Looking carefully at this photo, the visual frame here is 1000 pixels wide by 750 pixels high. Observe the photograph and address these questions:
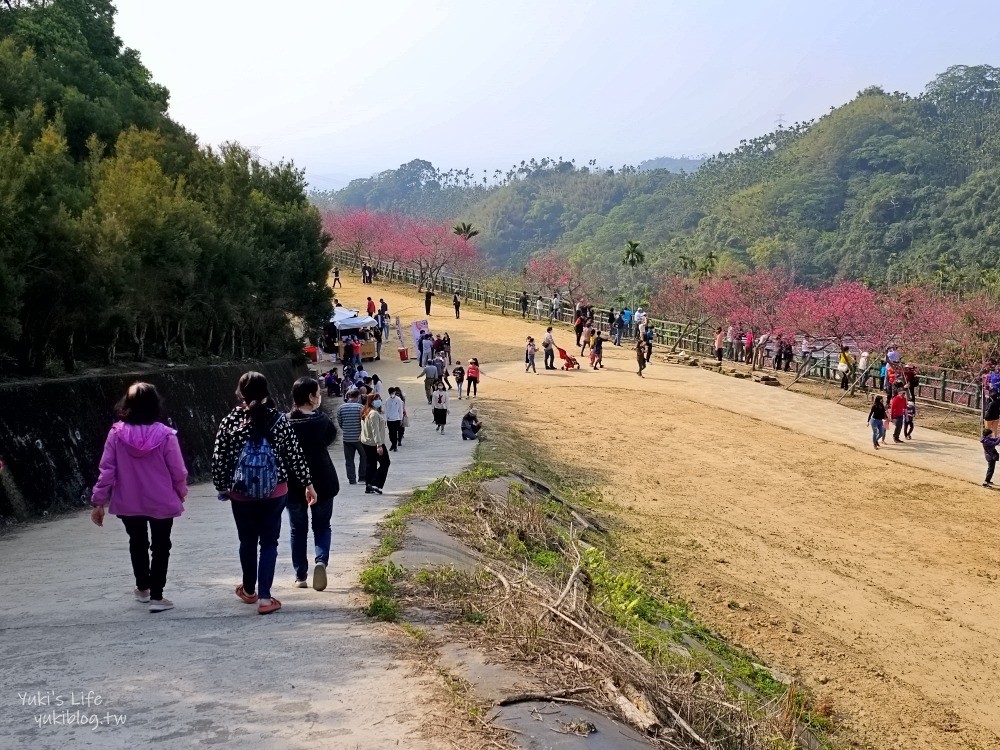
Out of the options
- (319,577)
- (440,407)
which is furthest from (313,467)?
(440,407)

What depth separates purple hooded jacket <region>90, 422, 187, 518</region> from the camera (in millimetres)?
5566

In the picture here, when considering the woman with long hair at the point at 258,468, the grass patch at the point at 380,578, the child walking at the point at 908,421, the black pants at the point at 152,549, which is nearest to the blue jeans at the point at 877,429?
the child walking at the point at 908,421

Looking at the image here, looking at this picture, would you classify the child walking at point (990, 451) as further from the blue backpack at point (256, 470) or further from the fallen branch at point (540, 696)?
the blue backpack at point (256, 470)

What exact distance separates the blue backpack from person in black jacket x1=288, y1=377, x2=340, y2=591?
301 millimetres

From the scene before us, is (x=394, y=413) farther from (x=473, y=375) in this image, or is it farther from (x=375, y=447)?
(x=473, y=375)

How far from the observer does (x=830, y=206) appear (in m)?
96.8

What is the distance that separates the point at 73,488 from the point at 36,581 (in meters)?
3.87

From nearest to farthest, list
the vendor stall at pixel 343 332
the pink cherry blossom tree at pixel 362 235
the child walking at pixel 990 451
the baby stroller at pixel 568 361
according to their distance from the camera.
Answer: the child walking at pixel 990 451, the baby stroller at pixel 568 361, the vendor stall at pixel 343 332, the pink cherry blossom tree at pixel 362 235

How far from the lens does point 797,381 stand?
1139 inches

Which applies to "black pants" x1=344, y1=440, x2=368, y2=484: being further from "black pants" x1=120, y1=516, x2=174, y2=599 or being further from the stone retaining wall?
"black pants" x1=120, y1=516, x2=174, y2=599

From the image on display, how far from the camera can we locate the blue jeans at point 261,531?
18.5ft

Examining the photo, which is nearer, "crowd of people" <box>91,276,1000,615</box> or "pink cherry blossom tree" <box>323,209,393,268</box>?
"crowd of people" <box>91,276,1000,615</box>

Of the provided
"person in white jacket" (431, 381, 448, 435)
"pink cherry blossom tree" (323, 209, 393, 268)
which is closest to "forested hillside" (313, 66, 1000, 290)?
"pink cherry blossom tree" (323, 209, 393, 268)

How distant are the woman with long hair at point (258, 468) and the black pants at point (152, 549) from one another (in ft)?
1.68
